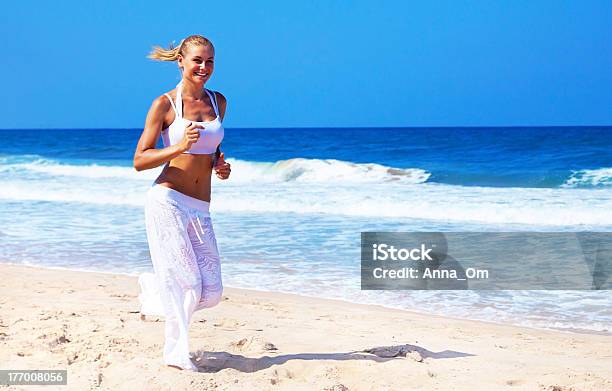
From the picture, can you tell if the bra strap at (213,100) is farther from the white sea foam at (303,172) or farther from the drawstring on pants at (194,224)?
the white sea foam at (303,172)

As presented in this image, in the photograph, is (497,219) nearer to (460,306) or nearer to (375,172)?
(460,306)

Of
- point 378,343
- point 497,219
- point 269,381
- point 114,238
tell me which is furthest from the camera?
point 497,219

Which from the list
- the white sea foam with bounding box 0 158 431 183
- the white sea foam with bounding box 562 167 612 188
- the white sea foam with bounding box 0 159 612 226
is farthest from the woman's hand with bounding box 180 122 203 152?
the white sea foam with bounding box 0 158 431 183

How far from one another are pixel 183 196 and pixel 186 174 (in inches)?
4.7

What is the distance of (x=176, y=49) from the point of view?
4.27m

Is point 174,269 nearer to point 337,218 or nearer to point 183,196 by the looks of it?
point 183,196

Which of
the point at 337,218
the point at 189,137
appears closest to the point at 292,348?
the point at 189,137

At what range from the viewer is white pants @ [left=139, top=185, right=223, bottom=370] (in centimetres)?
424

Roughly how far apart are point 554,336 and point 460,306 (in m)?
1.31

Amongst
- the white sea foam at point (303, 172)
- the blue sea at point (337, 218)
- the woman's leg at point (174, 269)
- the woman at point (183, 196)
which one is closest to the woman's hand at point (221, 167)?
the woman at point (183, 196)

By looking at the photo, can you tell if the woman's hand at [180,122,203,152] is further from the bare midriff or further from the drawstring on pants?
the drawstring on pants

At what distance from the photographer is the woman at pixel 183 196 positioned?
13.8 feet

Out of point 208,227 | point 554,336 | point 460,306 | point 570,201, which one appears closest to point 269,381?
point 208,227

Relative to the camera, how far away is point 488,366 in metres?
4.90
